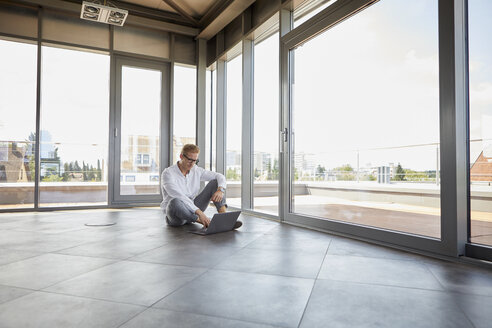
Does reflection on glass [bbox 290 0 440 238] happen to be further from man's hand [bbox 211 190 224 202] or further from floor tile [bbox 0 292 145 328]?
floor tile [bbox 0 292 145 328]

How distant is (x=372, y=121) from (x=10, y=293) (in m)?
2.73

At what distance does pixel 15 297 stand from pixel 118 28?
4.92 m

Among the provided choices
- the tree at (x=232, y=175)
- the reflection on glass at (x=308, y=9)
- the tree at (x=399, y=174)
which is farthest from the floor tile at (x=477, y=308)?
the tree at (x=232, y=175)

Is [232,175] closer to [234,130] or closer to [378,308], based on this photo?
[234,130]

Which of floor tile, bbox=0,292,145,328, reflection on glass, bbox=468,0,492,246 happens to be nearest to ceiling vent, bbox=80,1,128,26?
floor tile, bbox=0,292,145,328

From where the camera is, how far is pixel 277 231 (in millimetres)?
3279

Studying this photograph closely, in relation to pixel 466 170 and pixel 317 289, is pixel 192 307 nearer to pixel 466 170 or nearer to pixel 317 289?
pixel 317 289

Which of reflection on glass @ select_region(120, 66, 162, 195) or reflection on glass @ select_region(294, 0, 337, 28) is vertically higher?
reflection on glass @ select_region(294, 0, 337, 28)

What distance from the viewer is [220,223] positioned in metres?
3.03

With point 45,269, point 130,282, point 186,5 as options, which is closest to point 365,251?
point 130,282

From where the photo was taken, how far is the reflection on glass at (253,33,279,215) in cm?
432

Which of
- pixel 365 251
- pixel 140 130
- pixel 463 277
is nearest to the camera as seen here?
pixel 463 277

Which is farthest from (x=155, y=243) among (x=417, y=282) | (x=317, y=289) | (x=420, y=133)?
(x=420, y=133)

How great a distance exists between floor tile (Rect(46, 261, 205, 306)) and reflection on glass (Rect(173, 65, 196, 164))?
3926 millimetres
